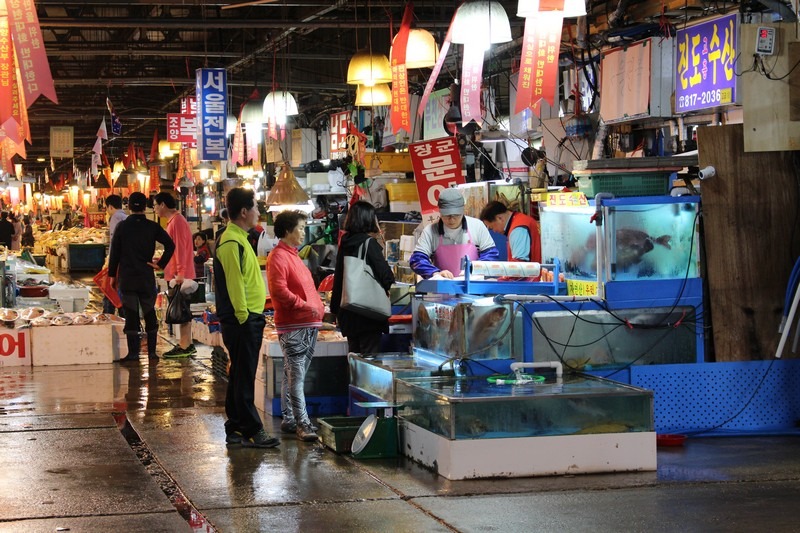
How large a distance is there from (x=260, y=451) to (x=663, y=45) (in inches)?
243

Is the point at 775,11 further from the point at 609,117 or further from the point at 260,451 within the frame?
the point at 260,451

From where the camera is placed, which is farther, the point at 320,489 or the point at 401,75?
the point at 401,75

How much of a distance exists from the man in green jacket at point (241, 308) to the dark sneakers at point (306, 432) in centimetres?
25

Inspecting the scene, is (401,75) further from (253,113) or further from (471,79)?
(253,113)

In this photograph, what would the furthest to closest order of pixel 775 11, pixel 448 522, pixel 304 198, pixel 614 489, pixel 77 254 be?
1. pixel 77 254
2. pixel 304 198
3. pixel 775 11
4. pixel 614 489
5. pixel 448 522

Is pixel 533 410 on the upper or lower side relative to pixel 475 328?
lower

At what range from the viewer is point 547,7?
945 cm

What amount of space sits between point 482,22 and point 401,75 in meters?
3.02

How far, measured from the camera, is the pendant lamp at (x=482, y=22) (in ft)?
33.7

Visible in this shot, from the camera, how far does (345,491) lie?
686 cm

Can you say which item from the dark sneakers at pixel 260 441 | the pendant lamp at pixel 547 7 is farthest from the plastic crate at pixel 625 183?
the dark sneakers at pixel 260 441

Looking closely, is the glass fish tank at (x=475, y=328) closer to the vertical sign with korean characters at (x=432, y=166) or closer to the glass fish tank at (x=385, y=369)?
the glass fish tank at (x=385, y=369)

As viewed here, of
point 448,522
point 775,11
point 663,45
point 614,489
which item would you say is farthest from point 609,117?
point 448,522

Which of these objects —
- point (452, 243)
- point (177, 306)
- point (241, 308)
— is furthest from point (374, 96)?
point (241, 308)
